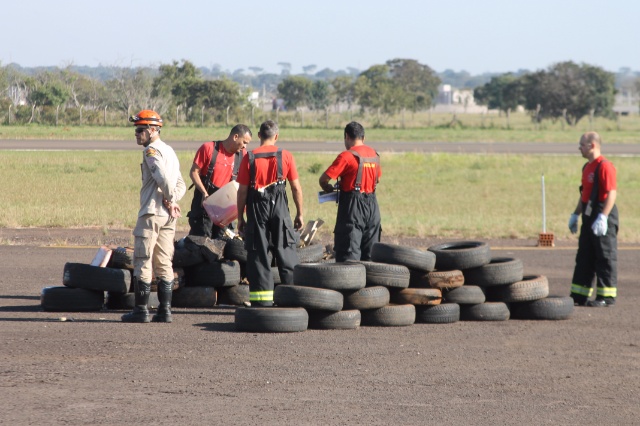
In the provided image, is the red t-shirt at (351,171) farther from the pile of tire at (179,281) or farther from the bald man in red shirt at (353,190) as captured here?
the pile of tire at (179,281)

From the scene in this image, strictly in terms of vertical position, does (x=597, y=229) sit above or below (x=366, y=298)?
above

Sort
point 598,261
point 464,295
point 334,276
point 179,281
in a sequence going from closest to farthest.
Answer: point 334,276
point 464,295
point 179,281
point 598,261

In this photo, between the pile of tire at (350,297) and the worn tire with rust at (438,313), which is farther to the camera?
the worn tire with rust at (438,313)

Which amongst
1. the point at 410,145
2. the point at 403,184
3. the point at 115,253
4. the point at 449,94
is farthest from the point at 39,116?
the point at 449,94

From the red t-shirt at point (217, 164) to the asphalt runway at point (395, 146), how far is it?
28.3 m

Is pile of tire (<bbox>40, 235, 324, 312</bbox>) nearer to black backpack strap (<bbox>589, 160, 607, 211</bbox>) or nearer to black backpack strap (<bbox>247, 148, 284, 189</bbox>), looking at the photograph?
black backpack strap (<bbox>247, 148, 284, 189</bbox>)

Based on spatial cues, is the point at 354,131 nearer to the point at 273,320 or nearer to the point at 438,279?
the point at 438,279

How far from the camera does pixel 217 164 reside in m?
11.3

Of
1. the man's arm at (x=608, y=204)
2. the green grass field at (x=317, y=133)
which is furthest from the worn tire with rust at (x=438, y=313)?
the green grass field at (x=317, y=133)

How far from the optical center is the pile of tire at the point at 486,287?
34.1ft

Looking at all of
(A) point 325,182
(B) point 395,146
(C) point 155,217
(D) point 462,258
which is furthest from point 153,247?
(B) point 395,146

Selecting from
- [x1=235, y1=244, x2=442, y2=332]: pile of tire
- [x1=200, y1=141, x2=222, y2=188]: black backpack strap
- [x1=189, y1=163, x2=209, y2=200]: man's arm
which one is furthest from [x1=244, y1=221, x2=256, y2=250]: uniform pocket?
[x1=200, y1=141, x2=222, y2=188]: black backpack strap

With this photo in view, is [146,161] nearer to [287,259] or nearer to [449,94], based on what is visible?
[287,259]

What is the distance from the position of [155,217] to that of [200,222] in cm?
186
